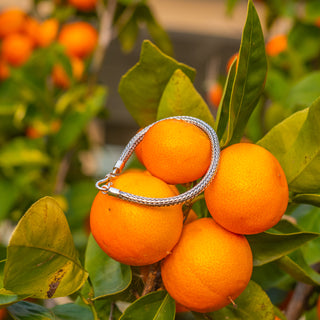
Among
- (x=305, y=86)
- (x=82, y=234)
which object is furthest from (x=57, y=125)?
(x=305, y=86)

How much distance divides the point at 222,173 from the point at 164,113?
97 millimetres

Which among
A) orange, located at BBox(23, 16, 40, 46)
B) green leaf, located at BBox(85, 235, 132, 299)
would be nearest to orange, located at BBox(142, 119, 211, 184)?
green leaf, located at BBox(85, 235, 132, 299)

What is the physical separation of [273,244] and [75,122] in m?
0.72

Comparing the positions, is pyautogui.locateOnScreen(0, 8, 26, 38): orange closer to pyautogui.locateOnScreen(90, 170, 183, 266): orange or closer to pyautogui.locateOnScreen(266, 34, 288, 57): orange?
pyautogui.locateOnScreen(266, 34, 288, 57): orange

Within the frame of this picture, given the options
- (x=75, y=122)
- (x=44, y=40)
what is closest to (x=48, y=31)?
(x=44, y=40)

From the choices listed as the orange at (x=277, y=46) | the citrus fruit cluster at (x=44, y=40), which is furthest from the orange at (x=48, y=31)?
the orange at (x=277, y=46)

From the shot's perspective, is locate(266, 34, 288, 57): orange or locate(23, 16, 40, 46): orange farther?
locate(23, 16, 40, 46): orange

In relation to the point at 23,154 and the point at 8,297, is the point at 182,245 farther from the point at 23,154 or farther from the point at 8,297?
the point at 23,154

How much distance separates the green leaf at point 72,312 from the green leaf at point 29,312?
2cm

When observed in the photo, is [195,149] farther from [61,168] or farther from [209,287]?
[61,168]

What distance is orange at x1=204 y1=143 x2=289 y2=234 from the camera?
0.34m

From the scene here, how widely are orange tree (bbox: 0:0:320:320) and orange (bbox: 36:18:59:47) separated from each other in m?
0.84

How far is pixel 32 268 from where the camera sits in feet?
1.08

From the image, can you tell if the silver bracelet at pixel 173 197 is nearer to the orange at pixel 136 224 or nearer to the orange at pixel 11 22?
the orange at pixel 136 224
